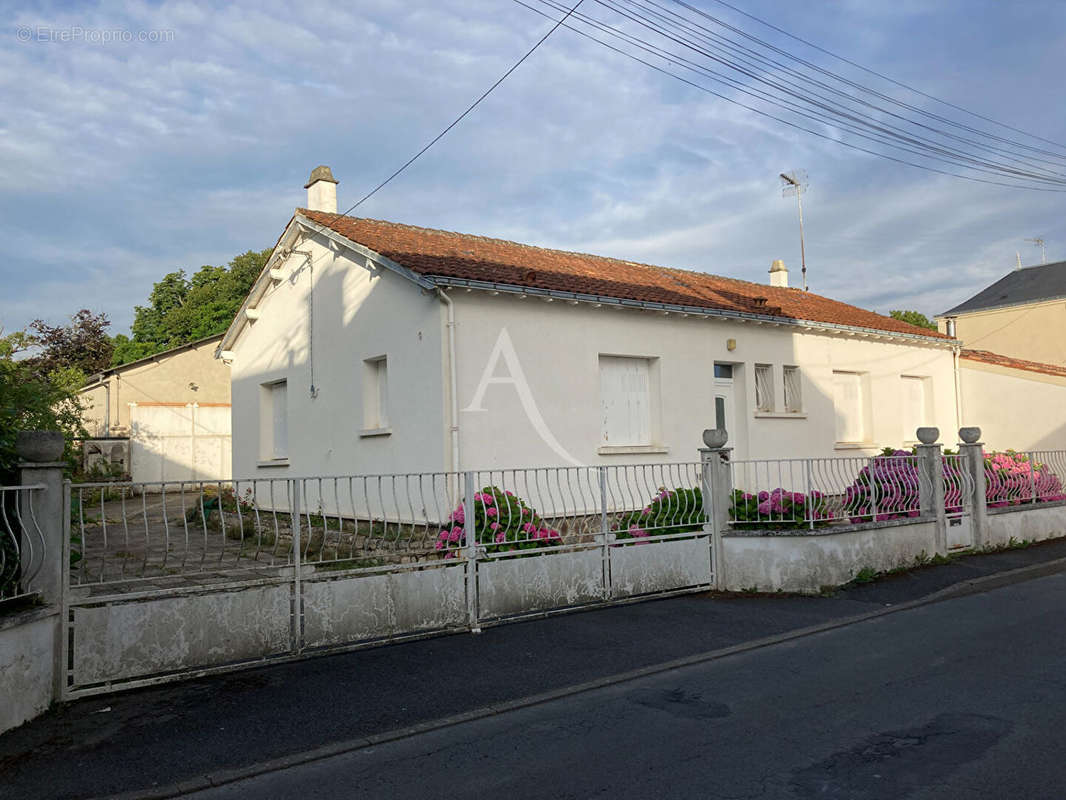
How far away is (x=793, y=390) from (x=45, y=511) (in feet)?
44.6

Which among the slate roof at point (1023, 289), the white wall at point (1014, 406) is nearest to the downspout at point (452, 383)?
the white wall at point (1014, 406)

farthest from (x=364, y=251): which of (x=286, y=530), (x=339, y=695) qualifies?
(x=339, y=695)

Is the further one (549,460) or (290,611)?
(549,460)

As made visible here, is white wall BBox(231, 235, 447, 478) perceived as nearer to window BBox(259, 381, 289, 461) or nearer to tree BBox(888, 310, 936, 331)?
window BBox(259, 381, 289, 461)

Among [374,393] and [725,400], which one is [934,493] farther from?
[374,393]

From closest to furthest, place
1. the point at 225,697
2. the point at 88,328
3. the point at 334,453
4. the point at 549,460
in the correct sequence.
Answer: the point at 225,697 < the point at 549,460 < the point at 334,453 < the point at 88,328

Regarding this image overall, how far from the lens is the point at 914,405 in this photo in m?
18.9

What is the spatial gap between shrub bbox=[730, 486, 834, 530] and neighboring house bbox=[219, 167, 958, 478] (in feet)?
11.2

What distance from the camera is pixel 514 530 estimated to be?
26.8 ft

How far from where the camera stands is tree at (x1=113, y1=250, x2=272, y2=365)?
1594 inches

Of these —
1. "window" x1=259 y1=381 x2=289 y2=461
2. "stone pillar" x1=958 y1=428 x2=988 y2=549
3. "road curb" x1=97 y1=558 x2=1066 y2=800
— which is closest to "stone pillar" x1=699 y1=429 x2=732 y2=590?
"road curb" x1=97 y1=558 x2=1066 y2=800

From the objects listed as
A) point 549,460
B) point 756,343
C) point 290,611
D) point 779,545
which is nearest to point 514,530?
point 290,611

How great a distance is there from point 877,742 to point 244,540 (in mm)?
4711

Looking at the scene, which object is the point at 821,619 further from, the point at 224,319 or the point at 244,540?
the point at 224,319
